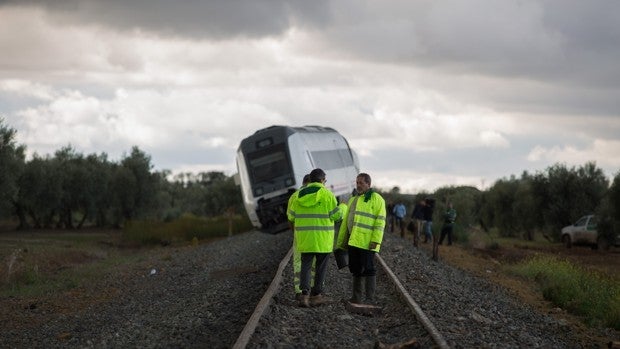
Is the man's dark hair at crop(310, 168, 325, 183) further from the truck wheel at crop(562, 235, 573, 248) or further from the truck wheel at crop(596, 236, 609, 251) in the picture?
the truck wheel at crop(562, 235, 573, 248)

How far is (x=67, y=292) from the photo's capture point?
72.6 ft

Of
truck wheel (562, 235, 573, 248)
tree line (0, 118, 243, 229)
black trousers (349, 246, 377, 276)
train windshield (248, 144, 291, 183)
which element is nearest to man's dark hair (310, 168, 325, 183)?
black trousers (349, 246, 377, 276)

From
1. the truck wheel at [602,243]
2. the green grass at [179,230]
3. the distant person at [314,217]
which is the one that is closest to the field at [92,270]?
the truck wheel at [602,243]

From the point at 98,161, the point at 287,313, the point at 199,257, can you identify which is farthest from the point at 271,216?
the point at 98,161

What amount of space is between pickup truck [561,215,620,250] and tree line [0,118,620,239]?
252 centimetres

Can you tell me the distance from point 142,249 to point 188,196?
81562 mm

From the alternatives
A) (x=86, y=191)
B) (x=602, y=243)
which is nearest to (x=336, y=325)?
(x=602, y=243)

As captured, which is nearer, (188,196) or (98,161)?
(98,161)

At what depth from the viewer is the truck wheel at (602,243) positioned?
38.5 m

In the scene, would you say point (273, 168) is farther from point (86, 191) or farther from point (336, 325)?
point (86, 191)

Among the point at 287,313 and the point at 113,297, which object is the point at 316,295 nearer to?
the point at 287,313

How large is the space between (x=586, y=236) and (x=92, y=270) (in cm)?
2247

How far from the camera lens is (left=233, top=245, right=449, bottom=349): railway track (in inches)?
391

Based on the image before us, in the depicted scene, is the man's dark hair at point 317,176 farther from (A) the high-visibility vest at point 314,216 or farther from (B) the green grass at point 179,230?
(B) the green grass at point 179,230
